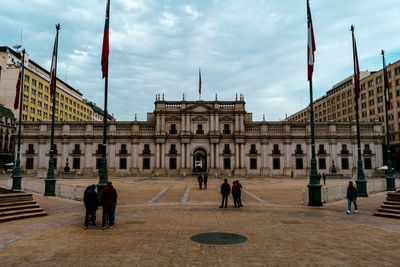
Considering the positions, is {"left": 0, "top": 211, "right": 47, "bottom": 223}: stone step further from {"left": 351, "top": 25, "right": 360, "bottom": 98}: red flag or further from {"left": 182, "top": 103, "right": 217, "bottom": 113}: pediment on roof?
{"left": 182, "top": 103, "right": 217, "bottom": 113}: pediment on roof

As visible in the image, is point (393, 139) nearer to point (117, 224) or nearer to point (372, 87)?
point (372, 87)

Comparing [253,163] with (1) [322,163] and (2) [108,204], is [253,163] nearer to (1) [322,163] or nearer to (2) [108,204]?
(1) [322,163]

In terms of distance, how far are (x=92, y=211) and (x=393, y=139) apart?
7000 cm

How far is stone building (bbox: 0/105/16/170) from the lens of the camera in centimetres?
6714

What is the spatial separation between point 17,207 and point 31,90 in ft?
226

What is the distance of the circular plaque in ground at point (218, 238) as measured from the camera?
8820 millimetres

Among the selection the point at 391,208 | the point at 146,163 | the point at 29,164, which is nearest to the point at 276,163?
the point at 146,163

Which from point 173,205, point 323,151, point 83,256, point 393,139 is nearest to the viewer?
point 83,256

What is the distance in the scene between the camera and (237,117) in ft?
197

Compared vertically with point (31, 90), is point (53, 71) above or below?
below

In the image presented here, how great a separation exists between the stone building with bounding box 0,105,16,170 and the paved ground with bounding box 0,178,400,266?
66.0 meters

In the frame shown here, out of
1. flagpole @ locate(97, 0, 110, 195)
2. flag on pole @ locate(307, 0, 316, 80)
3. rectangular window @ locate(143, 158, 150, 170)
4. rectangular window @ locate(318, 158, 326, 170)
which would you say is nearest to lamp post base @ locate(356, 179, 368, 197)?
flag on pole @ locate(307, 0, 316, 80)

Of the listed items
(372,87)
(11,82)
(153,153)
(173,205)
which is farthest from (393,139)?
(11,82)

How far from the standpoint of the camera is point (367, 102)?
70.2 m
